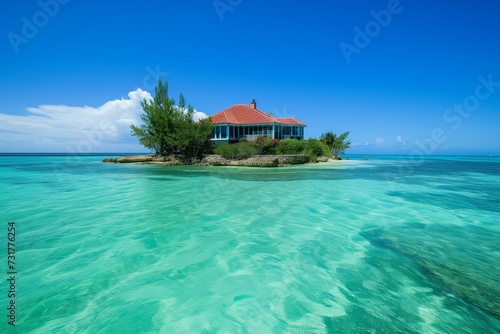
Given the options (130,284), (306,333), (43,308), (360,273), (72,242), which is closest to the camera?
(306,333)

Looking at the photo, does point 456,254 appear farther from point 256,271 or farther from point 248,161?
point 248,161

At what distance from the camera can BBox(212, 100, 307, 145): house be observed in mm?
32906

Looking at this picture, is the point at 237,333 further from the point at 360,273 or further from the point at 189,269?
the point at 360,273

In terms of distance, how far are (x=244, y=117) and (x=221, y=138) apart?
4.78m

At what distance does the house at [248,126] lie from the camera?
32.9 meters

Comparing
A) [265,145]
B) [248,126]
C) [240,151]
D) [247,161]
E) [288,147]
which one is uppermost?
[248,126]

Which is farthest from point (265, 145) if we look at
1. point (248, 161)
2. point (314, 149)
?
point (314, 149)

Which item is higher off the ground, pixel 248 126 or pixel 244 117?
pixel 244 117

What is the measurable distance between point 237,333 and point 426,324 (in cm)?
201

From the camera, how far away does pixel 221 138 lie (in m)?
33.3

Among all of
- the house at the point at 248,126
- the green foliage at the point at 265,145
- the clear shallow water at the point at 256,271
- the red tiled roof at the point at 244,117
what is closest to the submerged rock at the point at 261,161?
the green foliage at the point at 265,145

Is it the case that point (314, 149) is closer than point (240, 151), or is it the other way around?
point (240, 151)

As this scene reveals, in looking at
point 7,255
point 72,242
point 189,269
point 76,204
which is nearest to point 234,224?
point 189,269

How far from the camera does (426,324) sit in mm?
2623
